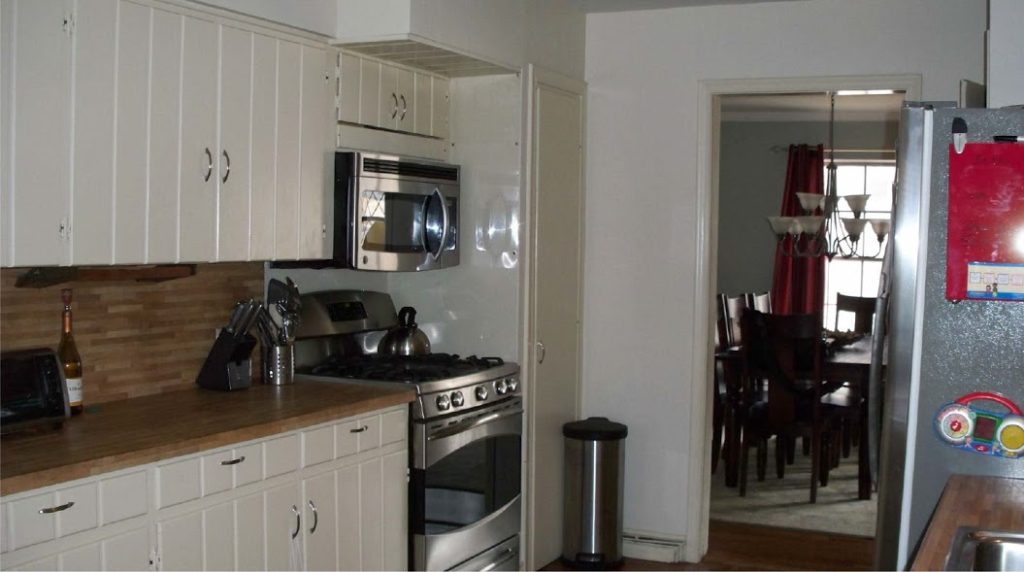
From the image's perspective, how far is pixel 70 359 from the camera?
3113mm

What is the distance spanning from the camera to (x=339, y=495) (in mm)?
3395

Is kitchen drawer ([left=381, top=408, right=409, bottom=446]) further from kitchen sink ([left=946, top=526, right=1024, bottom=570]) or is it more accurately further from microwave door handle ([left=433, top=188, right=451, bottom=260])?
kitchen sink ([left=946, top=526, right=1024, bottom=570])

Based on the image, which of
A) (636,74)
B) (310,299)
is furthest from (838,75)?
(310,299)

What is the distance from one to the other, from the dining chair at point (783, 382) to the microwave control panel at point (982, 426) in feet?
10.4

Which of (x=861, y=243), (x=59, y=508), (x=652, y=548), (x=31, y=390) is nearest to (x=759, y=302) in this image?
(x=861, y=243)

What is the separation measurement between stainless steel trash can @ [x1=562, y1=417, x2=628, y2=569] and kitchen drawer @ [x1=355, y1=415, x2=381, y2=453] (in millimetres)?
1353

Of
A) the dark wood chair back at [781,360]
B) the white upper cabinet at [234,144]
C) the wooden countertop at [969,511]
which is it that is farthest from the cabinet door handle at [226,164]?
the dark wood chair back at [781,360]

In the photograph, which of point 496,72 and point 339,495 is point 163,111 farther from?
point 496,72

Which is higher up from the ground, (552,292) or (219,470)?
(552,292)

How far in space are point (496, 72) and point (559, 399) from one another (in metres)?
1.45

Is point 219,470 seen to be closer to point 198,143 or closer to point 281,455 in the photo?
point 281,455

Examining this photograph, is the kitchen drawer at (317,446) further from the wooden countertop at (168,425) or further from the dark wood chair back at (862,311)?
the dark wood chair back at (862,311)

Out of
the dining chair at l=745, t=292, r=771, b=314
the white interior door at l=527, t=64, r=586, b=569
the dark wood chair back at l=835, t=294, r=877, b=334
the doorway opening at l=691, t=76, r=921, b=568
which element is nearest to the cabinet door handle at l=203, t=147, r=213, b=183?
the white interior door at l=527, t=64, r=586, b=569

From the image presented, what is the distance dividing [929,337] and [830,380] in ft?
11.9
